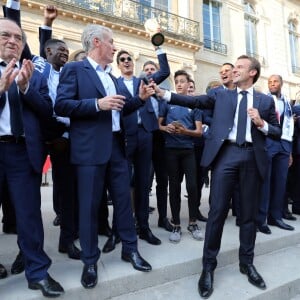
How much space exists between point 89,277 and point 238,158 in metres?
1.55

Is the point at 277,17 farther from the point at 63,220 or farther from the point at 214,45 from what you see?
the point at 63,220

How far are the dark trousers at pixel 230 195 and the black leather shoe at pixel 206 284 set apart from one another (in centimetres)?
6

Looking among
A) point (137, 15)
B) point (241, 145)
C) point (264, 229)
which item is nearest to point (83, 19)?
point (137, 15)

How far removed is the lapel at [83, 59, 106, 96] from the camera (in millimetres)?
2580

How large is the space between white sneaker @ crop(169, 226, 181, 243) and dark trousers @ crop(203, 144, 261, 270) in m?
0.61

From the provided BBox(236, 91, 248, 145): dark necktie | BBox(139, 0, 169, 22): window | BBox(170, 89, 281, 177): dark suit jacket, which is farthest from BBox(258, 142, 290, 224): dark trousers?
BBox(139, 0, 169, 22): window

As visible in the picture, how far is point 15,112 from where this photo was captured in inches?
86.9

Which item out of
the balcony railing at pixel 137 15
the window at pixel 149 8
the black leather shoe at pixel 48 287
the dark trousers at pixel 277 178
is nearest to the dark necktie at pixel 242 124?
the dark trousers at pixel 277 178

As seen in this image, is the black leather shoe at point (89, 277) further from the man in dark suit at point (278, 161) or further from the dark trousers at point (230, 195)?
the man in dark suit at point (278, 161)

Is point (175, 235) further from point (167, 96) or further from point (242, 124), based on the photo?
point (167, 96)

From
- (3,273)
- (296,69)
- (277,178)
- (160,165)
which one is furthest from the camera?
(296,69)

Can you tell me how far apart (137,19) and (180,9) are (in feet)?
8.17

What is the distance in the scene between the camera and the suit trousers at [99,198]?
2461 mm

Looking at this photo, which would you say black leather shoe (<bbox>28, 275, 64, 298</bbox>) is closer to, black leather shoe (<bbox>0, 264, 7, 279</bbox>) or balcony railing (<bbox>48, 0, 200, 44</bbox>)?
black leather shoe (<bbox>0, 264, 7, 279</bbox>)
